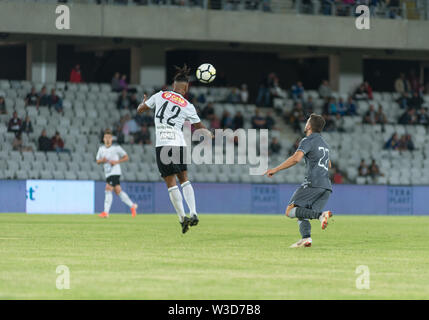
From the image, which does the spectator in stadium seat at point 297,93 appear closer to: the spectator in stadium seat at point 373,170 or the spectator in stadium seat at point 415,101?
the spectator in stadium seat at point 415,101

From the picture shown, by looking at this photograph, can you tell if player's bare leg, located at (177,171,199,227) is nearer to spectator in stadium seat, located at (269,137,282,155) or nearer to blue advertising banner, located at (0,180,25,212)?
blue advertising banner, located at (0,180,25,212)

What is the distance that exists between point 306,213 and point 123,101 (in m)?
22.6

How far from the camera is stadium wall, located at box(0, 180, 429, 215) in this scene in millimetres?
28656

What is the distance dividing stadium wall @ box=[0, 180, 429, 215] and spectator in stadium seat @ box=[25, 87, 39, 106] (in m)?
5.29

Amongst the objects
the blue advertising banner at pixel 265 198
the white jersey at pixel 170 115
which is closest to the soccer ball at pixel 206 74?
the white jersey at pixel 170 115

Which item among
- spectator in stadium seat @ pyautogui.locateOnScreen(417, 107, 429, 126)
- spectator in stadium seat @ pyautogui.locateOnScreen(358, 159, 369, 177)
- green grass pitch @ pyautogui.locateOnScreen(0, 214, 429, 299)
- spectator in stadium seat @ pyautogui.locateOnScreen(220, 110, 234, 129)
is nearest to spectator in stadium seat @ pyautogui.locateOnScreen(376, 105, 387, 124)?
spectator in stadium seat @ pyautogui.locateOnScreen(417, 107, 429, 126)

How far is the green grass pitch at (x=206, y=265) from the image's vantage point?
8406 mm

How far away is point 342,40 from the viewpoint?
39.5 meters

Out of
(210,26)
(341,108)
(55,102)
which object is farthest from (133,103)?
(341,108)

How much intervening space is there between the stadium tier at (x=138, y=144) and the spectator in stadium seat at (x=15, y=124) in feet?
0.55

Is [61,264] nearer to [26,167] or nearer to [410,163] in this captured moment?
[26,167]

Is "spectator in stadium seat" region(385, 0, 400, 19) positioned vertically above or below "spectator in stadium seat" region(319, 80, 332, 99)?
above

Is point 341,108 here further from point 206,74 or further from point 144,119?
point 206,74

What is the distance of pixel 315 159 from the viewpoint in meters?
13.6
